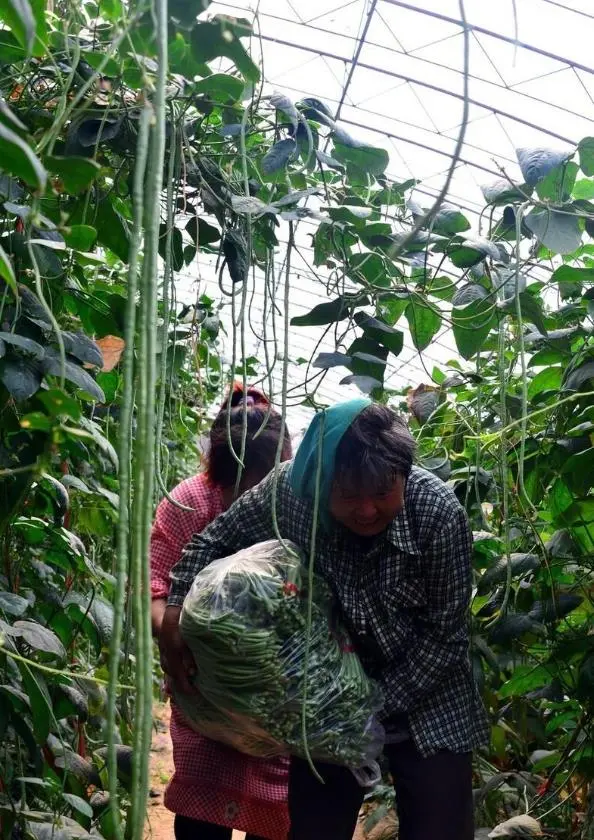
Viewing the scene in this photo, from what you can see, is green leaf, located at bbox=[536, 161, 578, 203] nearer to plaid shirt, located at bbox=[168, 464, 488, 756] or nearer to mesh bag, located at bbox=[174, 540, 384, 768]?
plaid shirt, located at bbox=[168, 464, 488, 756]

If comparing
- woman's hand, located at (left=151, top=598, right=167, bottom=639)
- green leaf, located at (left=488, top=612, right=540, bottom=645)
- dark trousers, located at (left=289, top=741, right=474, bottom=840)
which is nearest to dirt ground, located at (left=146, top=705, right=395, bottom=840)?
woman's hand, located at (left=151, top=598, right=167, bottom=639)

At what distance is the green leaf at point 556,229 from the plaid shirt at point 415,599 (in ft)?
1.68

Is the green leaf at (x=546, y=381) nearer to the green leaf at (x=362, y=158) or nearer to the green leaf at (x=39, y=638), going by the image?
the green leaf at (x=362, y=158)

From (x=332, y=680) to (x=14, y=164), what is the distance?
113 cm

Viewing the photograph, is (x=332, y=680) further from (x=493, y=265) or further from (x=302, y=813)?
(x=493, y=265)

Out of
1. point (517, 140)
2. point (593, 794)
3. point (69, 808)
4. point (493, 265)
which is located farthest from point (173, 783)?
point (517, 140)

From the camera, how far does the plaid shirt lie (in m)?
1.73

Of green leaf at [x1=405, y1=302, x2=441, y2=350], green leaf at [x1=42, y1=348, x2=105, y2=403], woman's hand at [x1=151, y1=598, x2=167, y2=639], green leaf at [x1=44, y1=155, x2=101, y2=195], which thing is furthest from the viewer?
woman's hand at [x1=151, y1=598, x2=167, y2=639]

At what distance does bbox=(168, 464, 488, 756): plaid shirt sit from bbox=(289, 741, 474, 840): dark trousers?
4 centimetres

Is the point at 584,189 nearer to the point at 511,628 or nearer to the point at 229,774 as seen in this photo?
the point at 511,628

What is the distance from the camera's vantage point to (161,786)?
13.3 feet

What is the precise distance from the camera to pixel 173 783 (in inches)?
83.3

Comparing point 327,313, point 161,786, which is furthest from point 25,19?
point 161,786

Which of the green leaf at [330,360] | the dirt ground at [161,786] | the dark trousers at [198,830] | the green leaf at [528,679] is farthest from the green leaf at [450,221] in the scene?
the dirt ground at [161,786]
